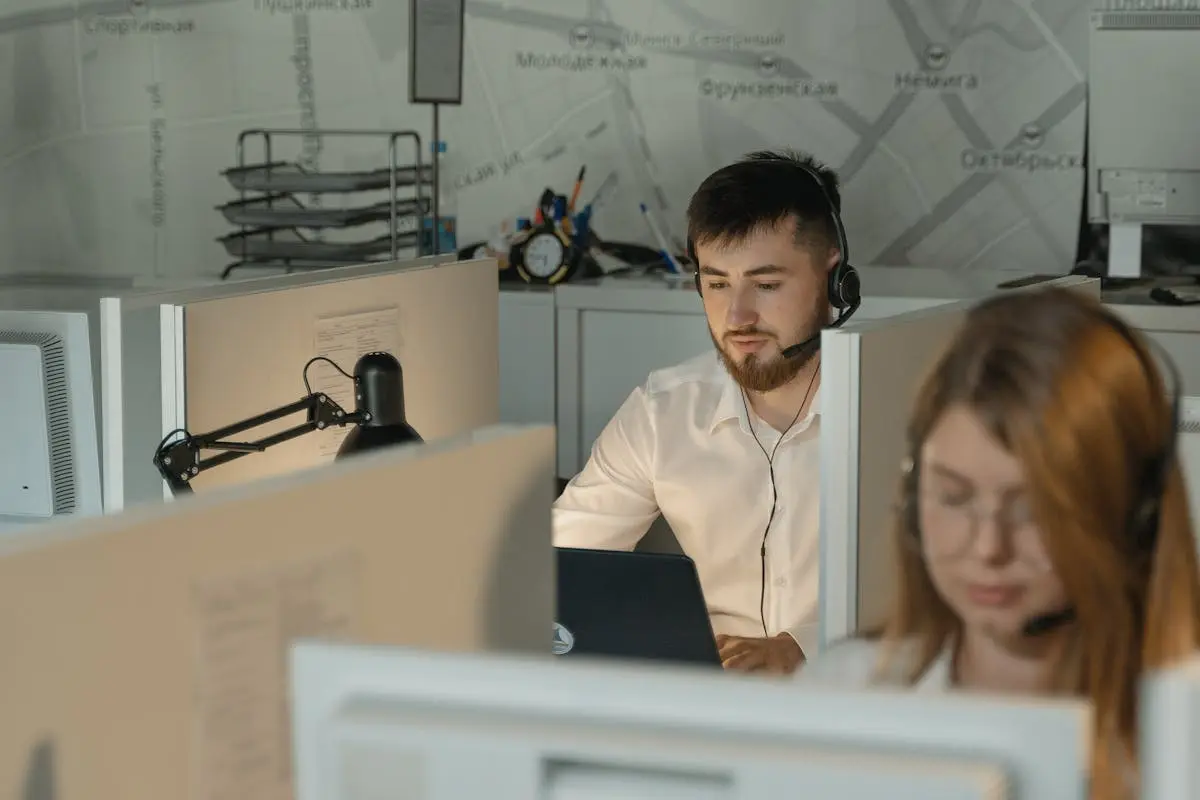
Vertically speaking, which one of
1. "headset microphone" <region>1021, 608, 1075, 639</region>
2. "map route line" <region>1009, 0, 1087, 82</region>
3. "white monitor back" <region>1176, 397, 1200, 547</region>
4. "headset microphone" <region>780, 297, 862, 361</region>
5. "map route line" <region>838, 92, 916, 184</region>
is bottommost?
"headset microphone" <region>1021, 608, 1075, 639</region>

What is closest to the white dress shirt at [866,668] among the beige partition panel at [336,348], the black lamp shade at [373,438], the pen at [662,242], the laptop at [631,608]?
the laptop at [631,608]

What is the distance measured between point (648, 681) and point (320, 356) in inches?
46.9

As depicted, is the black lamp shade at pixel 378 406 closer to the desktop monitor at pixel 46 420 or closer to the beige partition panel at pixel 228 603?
the beige partition panel at pixel 228 603

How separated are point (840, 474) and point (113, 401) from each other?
0.70 metres

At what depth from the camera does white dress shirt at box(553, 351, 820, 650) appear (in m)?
2.10

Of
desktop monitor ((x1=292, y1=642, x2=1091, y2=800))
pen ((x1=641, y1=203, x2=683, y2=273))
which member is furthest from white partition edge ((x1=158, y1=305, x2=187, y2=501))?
pen ((x1=641, y1=203, x2=683, y2=273))

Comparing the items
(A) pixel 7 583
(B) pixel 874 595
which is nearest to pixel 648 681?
(A) pixel 7 583

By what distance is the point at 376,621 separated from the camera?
3.21ft

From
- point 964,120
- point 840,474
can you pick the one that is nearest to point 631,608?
point 840,474

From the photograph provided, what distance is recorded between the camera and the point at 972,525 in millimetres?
996

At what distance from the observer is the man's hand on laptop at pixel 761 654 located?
184 cm

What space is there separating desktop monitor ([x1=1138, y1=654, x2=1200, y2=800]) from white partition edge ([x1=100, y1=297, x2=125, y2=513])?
1142 mm

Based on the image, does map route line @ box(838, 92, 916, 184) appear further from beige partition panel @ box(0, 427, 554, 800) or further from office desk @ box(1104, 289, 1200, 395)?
beige partition panel @ box(0, 427, 554, 800)

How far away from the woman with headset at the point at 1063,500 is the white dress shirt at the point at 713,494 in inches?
40.5
